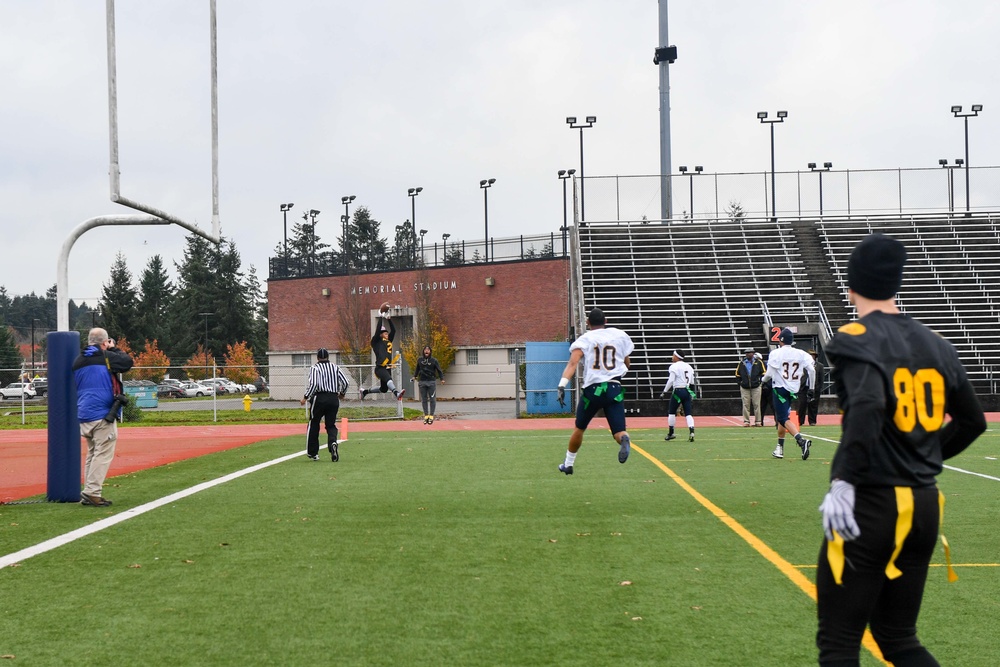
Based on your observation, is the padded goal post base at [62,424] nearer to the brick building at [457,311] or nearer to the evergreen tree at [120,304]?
the brick building at [457,311]

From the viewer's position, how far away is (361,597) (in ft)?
20.0

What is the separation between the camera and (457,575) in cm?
671

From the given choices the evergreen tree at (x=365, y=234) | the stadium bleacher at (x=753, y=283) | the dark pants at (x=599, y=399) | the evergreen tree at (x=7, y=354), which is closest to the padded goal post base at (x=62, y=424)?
the dark pants at (x=599, y=399)

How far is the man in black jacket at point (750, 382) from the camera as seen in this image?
80.7ft

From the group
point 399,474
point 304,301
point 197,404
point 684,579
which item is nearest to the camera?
point 684,579

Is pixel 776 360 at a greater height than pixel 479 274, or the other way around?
pixel 479 274

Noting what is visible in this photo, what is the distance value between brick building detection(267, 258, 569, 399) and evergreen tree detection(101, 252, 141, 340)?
35.6m

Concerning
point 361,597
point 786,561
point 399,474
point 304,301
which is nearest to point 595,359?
point 399,474

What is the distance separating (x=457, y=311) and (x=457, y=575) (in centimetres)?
4620

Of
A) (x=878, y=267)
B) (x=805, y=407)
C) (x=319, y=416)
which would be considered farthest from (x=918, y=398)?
(x=805, y=407)

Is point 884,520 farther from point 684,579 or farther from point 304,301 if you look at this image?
point 304,301

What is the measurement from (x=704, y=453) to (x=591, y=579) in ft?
33.9

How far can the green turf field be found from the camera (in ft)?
16.6

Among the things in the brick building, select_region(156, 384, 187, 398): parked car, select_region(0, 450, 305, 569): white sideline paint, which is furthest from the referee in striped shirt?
the brick building
